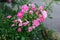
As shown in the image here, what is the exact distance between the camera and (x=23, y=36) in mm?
3631

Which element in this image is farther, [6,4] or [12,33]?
[6,4]

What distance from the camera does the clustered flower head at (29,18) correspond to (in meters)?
3.59

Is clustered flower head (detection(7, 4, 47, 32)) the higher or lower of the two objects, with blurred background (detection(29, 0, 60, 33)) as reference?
higher

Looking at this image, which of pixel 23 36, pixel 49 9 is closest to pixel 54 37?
pixel 49 9

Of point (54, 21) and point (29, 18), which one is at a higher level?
point (29, 18)

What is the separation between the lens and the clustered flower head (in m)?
3.59

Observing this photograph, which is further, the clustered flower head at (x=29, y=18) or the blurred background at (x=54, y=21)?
the blurred background at (x=54, y=21)

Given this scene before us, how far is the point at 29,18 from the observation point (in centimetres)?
369

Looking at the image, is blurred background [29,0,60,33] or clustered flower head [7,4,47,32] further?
blurred background [29,0,60,33]

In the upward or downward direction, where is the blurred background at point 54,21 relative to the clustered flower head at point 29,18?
downward

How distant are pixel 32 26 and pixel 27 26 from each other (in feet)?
0.27

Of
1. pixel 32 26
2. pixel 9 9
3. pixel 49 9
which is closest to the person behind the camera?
pixel 32 26

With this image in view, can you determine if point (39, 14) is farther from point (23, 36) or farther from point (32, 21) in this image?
point (23, 36)

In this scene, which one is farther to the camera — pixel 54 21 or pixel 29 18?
pixel 54 21
